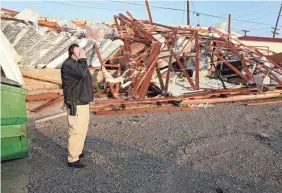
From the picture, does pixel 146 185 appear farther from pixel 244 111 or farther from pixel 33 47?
pixel 33 47

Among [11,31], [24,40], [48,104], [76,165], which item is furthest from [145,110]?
[11,31]

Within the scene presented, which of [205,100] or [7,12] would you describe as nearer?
[205,100]

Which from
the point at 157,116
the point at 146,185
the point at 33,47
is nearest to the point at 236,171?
the point at 146,185

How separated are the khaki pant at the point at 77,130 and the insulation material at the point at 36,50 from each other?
6336 mm

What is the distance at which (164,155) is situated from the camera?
508cm

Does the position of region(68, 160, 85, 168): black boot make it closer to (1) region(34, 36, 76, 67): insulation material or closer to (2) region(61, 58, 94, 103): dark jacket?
(2) region(61, 58, 94, 103): dark jacket

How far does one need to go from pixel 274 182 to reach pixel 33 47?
867 centimetres

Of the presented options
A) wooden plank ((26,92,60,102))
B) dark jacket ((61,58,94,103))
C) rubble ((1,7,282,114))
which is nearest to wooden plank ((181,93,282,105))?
rubble ((1,7,282,114))

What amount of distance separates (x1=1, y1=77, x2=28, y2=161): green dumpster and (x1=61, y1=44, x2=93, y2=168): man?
687mm

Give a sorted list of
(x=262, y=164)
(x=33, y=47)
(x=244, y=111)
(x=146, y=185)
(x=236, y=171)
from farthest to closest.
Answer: (x=33, y=47) → (x=244, y=111) → (x=262, y=164) → (x=236, y=171) → (x=146, y=185)

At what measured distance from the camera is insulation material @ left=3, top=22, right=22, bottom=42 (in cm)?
1065

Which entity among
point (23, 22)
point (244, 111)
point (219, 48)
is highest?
point (23, 22)

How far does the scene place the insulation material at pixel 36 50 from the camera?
1003 cm

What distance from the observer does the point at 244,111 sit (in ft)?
27.9
